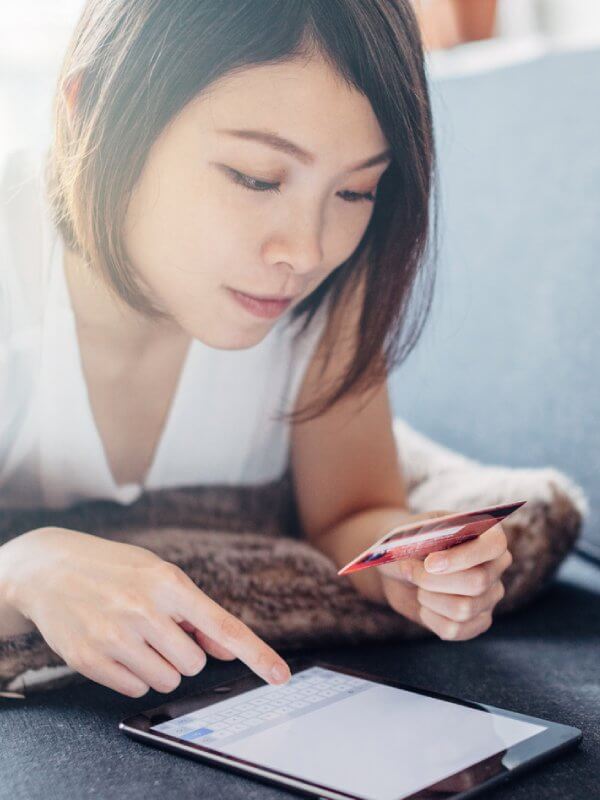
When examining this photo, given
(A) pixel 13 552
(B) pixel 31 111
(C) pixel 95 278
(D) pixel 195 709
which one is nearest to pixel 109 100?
(C) pixel 95 278

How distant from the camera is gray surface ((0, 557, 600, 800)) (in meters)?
0.58

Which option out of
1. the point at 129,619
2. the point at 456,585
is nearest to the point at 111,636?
the point at 129,619

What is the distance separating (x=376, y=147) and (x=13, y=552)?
0.42 m

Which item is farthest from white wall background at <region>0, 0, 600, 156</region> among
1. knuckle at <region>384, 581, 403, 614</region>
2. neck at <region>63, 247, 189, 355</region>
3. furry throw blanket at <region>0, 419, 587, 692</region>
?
knuckle at <region>384, 581, 403, 614</region>

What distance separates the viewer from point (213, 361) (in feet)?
3.61

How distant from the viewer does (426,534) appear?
683 mm

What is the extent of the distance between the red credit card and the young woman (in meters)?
0.05

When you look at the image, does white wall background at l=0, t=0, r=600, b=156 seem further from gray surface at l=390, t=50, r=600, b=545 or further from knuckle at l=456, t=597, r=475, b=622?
knuckle at l=456, t=597, r=475, b=622

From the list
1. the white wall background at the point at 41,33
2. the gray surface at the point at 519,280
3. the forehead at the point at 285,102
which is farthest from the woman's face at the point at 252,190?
the white wall background at the point at 41,33

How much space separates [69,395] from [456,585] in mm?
439

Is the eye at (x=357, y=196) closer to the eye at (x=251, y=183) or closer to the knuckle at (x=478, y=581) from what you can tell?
the eye at (x=251, y=183)

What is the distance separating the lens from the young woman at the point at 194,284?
2.34ft

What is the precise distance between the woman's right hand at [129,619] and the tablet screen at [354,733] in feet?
0.11

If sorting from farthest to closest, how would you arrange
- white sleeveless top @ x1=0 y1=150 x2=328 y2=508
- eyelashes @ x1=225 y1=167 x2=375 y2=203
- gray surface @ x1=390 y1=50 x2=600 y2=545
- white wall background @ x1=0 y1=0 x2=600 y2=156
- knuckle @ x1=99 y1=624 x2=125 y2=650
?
white wall background @ x1=0 y1=0 x2=600 y2=156 → gray surface @ x1=390 y1=50 x2=600 y2=545 → white sleeveless top @ x1=0 y1=150 x2=328 y2=508 → eyelashes @ x1=225 y1=167 x2=375 y2=203 → knuckle @ x1=99 y1=624 x2=125 y2=650
